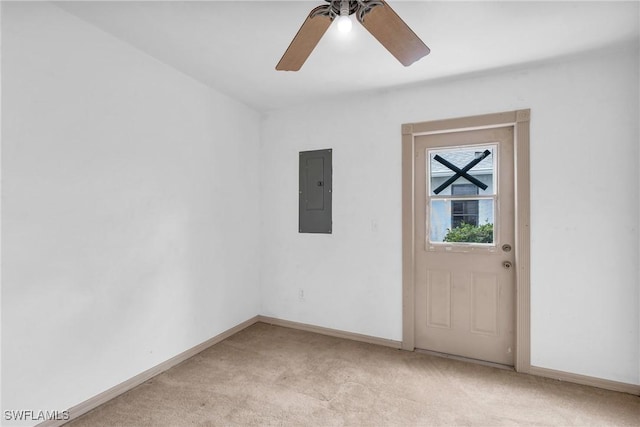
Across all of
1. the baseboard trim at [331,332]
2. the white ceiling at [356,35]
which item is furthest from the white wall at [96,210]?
the baseboard trim at [331,332]

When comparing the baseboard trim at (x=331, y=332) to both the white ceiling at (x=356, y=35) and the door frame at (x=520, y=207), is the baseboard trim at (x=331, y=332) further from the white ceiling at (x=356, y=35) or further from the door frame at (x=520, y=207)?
the white ceiling at (x=356, y=35)

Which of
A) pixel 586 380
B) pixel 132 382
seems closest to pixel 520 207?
pixel 586 380

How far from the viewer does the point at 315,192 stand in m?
3.44

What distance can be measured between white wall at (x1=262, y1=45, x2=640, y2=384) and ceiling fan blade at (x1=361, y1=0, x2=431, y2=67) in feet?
4.42

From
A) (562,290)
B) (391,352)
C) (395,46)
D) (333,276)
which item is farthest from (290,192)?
(562,290)

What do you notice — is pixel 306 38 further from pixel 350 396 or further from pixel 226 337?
pixel 226 337

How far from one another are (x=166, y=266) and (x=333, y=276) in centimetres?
161

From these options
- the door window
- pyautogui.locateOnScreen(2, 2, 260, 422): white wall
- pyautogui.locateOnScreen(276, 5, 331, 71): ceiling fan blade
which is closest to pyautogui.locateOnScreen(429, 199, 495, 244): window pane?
the door window

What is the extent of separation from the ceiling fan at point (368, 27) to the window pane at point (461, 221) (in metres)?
1.56

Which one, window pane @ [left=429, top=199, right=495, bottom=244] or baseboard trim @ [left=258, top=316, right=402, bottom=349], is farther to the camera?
baseboard trim @ [left=258, top=316, right=402, bottom=349]

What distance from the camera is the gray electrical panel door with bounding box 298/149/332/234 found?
3.37 meters

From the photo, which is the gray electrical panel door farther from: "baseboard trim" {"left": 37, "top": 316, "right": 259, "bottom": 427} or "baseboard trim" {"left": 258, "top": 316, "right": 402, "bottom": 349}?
"baseboard trim" {"left": 37, "top": 316, "right": 259, "bottom": 427}

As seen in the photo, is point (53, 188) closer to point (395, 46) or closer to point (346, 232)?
point (395, 46)

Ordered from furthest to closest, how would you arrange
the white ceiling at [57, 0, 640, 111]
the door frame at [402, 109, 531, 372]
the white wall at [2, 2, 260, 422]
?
1. the door frame at [402, 109, 531, 372]
2. the white ceiling at [57, 0, 640, 111]
3. the white wall at [2, 2, 260, 422]
